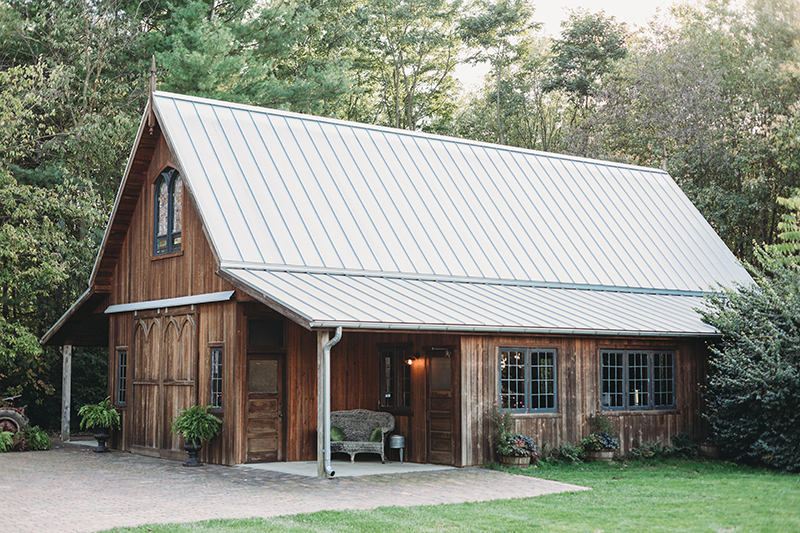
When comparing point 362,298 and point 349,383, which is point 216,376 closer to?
point 349,383

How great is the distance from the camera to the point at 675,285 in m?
20.2

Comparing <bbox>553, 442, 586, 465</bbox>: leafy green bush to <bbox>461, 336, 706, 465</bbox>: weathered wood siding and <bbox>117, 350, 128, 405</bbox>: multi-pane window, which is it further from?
<bbox>117, 350, 128, 405</bbox>: multi-pane window

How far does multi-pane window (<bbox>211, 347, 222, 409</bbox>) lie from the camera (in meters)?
15.2

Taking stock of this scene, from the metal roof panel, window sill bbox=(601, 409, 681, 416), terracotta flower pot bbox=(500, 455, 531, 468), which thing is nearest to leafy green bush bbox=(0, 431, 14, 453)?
the metal roof panel

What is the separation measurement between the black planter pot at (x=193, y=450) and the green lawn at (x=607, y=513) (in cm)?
568

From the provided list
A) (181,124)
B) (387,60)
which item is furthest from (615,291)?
(387,60)

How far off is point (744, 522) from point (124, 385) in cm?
1315

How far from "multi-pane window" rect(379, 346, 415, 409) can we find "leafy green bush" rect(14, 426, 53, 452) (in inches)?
286

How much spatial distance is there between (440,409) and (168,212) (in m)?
6.53

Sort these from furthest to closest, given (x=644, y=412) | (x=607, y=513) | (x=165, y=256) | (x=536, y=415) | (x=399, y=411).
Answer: (x=165, y=256) < (x=644, y=412) < (x=399, y=411) < (x=536, y=415) < (x=607, y=513)

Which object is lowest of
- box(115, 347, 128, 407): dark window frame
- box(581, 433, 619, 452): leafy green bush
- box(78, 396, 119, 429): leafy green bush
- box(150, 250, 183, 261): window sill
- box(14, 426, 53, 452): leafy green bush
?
box(14, 426, 53, 452): leafy green bush

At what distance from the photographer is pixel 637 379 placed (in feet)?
55.0

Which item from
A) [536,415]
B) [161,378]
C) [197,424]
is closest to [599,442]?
[536,415]

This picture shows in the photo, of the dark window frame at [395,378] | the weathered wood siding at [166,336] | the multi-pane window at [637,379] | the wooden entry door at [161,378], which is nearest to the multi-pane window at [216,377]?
the weathered wood siding at [166,336]
